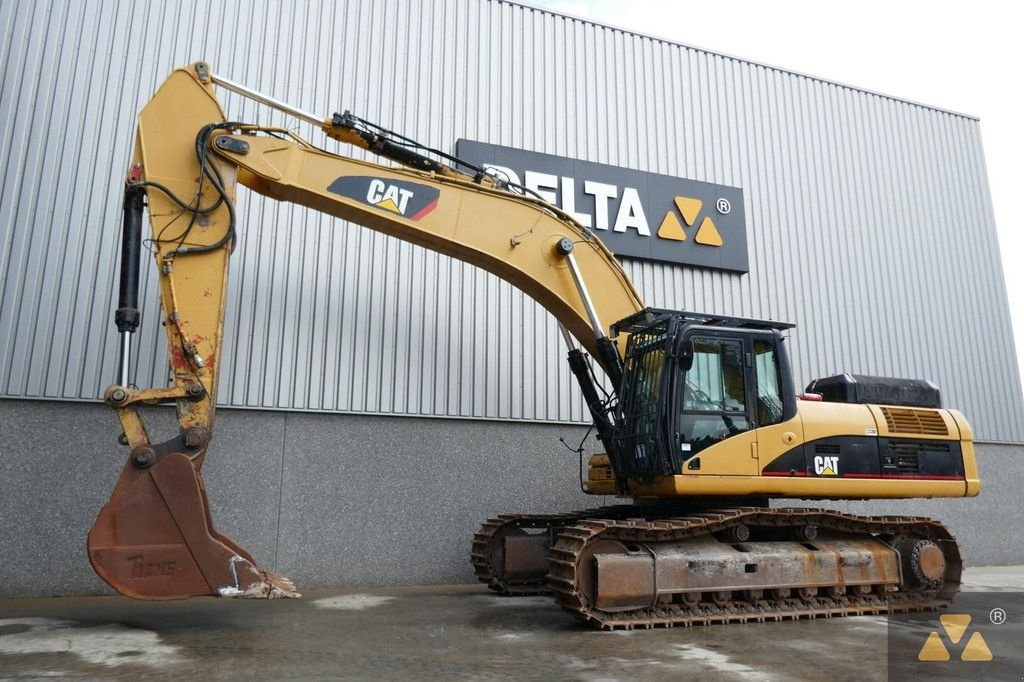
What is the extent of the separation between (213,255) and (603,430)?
437 centimetres

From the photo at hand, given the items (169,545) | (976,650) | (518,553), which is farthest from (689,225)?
(169,545)

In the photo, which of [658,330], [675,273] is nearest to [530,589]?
[658,330]

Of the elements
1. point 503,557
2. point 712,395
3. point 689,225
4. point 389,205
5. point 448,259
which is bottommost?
point 503,557

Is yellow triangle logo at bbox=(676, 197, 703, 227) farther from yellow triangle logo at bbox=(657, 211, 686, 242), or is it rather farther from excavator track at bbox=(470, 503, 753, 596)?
excavator track at bbox=(470, 503, 753, 596)

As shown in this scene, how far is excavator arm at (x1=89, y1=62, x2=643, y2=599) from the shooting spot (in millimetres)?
5598

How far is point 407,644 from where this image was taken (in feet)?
18.4

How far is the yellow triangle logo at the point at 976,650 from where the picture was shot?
543cm

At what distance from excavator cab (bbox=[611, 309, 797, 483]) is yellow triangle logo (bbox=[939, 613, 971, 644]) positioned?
238cm

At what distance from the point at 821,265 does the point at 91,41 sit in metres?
12.0

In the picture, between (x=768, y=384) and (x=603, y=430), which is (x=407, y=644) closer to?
(x=603, y=430)

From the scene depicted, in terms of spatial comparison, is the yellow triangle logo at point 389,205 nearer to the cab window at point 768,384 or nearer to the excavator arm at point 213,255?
the excavator arm at point 213,255

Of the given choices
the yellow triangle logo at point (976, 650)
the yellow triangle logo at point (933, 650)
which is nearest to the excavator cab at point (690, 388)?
the yellow triangle logo at point (933, 650)

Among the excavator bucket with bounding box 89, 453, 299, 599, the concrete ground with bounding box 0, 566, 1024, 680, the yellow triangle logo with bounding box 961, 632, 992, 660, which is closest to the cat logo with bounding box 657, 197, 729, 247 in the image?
the concrete ground with bounding box 0, 566, 1024, 680

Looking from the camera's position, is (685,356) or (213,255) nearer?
(213,255)
